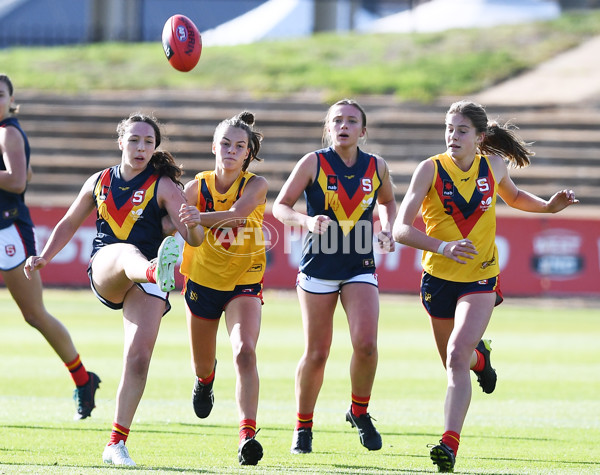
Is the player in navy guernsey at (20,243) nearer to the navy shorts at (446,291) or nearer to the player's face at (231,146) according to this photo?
the player's face at (231,146)

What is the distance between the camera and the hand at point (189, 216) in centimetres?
634

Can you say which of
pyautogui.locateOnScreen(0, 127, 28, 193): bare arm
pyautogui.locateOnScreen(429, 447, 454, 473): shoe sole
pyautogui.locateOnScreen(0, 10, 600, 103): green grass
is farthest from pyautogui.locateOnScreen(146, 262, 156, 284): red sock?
pyautogui.locateOnScreen(0, 10, 600, 103): green grass

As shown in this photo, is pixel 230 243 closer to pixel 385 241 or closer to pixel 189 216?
pixel 189 216

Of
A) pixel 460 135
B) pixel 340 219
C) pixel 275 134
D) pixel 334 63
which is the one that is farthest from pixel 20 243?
pixel 334 63

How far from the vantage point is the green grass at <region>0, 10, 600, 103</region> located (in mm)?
34125

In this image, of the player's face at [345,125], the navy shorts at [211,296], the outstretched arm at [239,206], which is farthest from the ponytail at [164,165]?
the player's face at [345,125]

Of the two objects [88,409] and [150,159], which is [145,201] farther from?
[88,409]

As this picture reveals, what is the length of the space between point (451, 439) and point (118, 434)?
1.93 m

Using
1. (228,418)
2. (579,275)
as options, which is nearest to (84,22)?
(579,275)

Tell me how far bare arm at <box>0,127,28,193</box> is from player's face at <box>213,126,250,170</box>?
179 centimetres

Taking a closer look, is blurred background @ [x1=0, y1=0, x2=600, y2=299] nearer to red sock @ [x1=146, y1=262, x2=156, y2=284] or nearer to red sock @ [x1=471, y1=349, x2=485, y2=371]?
red sock @ [x1=471, y1=349, x2=485, y2=371]

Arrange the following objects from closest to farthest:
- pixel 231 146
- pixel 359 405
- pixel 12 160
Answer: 1. pixel 231 146
2. pixel 359 405
3. pixel 12 160

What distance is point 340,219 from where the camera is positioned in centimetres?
704

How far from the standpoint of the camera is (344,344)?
14.2 meters
